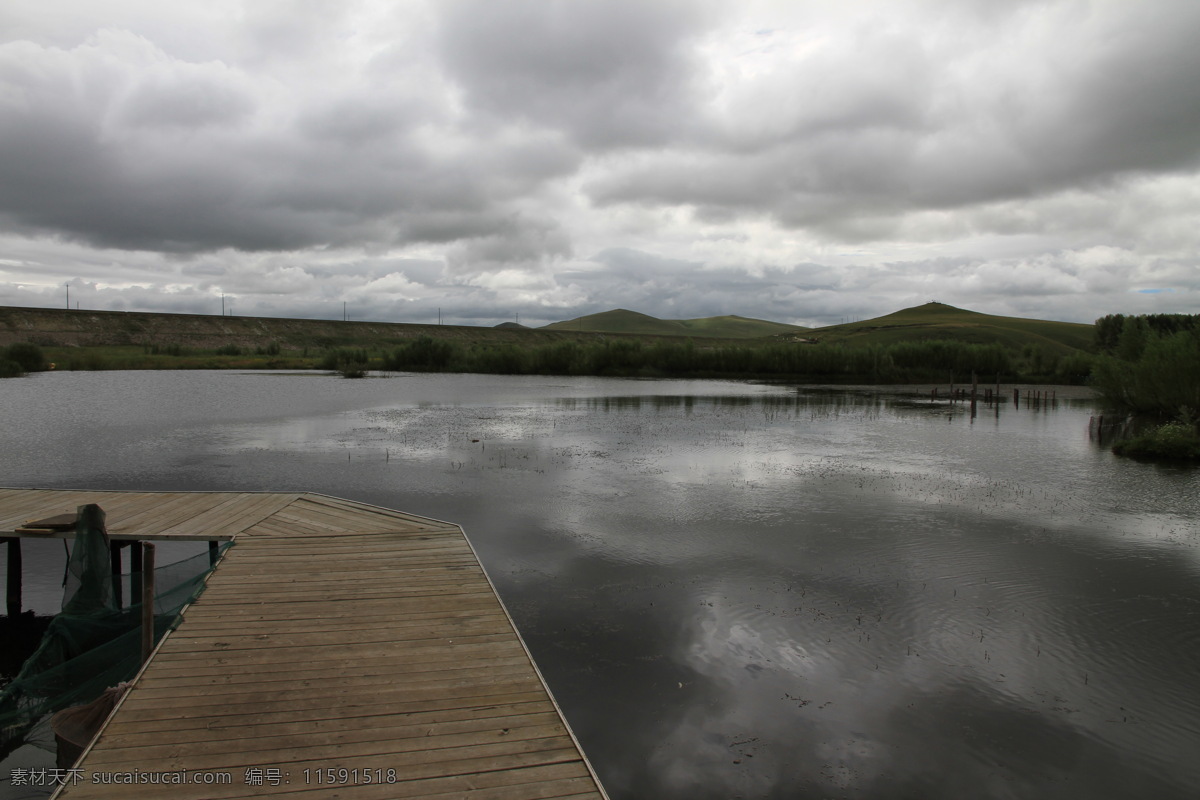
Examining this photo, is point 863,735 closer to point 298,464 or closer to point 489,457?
point 489,457

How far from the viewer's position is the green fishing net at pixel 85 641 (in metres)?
6.19

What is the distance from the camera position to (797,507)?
1429 centimetres

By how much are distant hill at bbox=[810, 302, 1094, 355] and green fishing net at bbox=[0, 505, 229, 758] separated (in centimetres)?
11582

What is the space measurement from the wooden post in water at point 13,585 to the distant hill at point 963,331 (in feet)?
381

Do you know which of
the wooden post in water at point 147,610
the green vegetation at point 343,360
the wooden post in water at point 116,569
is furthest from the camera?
the green vegetation at point 343,360

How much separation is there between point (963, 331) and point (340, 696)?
440 ft

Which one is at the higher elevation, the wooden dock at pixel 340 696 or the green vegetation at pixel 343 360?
the green vegetation at pixel 343 360

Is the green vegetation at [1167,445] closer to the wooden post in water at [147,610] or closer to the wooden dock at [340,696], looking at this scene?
the wooden dock at [340,696]

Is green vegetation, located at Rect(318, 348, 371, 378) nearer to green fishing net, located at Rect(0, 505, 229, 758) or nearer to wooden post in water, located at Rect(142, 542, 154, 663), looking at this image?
green fishing net, located at Rect(0, 505, 229, 758)

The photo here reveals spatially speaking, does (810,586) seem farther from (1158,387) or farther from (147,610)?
(1158,387)

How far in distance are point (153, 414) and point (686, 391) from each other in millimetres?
32730

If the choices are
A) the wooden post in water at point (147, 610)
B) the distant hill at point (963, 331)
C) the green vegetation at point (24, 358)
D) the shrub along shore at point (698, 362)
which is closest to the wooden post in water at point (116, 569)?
the wooden post in water at point (147, 610)

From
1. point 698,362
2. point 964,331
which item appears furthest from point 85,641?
point 964,331

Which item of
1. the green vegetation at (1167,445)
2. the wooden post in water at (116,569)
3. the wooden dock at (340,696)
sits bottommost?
the wooden post in water at (116,569)
